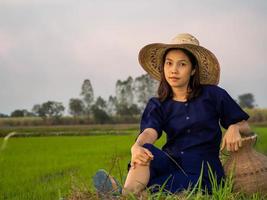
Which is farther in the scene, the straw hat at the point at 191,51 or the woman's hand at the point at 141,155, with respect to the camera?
the straw hat at the point at 191,51

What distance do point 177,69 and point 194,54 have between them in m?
0.21

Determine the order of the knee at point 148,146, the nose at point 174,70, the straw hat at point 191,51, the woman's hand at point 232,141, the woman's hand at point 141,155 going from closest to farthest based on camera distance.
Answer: the woman's hand at point 141,155 → the knee at point 148,146 → the woman's hand at point 232,141 → the nose at point 174,70 → the straw hat at point 191,51

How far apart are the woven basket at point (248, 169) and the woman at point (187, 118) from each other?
9cm

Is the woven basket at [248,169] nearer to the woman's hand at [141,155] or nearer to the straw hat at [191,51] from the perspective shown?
the straw hat at [191,51]

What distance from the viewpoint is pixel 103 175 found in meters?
3.35

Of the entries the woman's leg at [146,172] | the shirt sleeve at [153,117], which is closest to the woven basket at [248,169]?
the woman's leg at [146,172]

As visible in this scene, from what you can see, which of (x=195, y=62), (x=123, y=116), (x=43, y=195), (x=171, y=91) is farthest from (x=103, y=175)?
(x=123, y=116)

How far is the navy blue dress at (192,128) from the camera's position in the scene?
3561mm

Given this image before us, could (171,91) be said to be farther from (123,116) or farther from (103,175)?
(123,116)

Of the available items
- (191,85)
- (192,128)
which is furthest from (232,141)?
(191,85)

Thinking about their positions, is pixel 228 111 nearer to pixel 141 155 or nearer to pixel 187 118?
pixel 187 118

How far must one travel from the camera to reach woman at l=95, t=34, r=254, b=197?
3504mm

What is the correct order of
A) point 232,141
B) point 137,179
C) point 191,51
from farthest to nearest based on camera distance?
1. point 191,51
2. point 232,141
3. point 137,179

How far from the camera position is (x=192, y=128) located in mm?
3678
